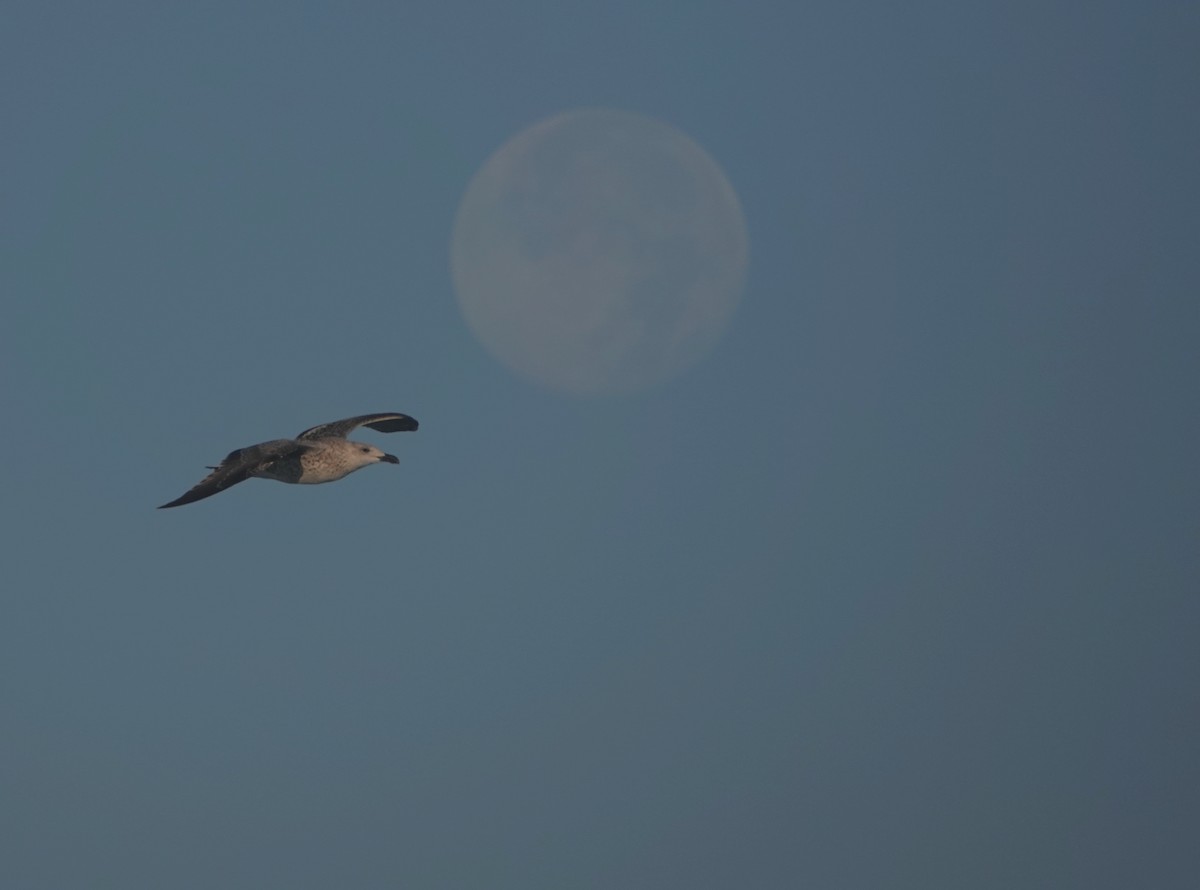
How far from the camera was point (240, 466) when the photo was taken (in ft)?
153

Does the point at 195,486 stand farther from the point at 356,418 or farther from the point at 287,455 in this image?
the point at 356,418

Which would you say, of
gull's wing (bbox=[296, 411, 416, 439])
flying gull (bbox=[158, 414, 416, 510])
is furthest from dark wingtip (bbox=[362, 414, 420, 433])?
→ flying gull (bbox=[158, 414, 416, 510])

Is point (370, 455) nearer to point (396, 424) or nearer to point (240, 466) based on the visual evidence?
point (240, 466)

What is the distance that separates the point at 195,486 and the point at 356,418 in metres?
9.64

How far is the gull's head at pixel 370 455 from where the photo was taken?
4969cm

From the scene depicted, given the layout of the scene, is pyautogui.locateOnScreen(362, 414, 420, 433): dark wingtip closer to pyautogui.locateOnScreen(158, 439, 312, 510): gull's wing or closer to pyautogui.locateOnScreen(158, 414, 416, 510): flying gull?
pyautogui.locateOnScreen(158, 414, 416, 510): flying gull

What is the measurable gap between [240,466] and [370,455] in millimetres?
4684

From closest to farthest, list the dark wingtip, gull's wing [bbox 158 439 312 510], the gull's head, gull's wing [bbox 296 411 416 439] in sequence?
gull's wing [bbox 158 439 312 510] < the gull's head < gull's wing [bbox 296 411 416 439] < the dark wingtip

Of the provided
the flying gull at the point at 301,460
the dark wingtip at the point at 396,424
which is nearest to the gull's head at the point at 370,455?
the flying gull at the point at 301,460

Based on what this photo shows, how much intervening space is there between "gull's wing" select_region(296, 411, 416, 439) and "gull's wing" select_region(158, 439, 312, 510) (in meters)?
3.41

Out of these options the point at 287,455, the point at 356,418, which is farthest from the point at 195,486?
the point at 356,418

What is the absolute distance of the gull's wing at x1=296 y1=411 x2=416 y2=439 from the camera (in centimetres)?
5178

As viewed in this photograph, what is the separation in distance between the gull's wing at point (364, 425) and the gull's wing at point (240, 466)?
11.2 ft

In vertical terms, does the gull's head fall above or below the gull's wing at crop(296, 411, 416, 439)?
below
